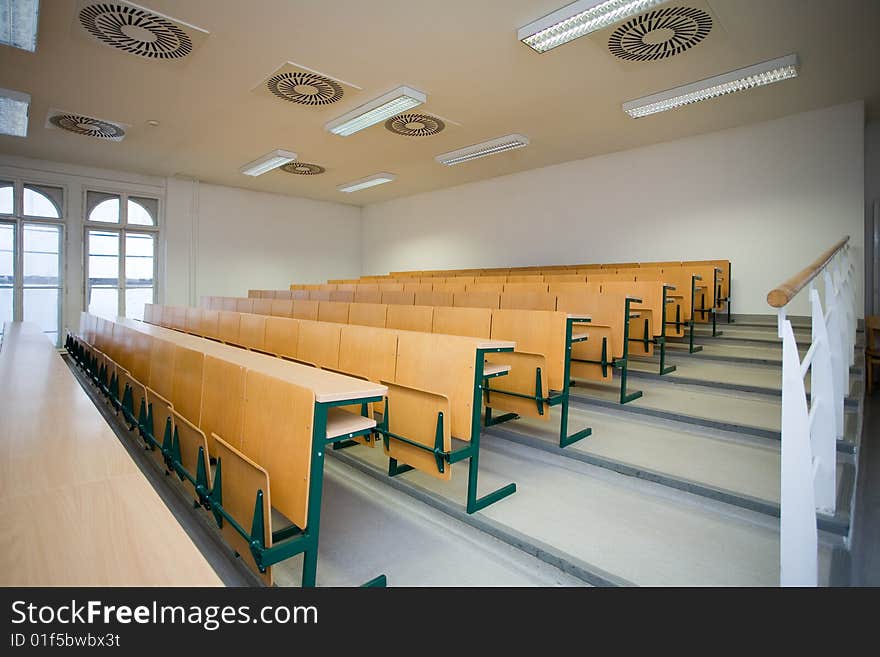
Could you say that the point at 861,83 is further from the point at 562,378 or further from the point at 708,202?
the point at 562,378

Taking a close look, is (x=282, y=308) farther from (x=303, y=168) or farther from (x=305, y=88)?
(x=303, y=168)

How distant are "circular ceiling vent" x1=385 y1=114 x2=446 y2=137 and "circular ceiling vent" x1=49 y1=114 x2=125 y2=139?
323 cm

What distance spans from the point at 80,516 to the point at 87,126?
249 inches

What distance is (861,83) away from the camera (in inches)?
169

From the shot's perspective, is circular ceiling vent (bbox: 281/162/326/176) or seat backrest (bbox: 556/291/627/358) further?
circular ceiling vent (bbox: 281/162/326/176)

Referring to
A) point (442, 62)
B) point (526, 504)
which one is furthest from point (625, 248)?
point (526, 504)

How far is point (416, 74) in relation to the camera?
4176mm

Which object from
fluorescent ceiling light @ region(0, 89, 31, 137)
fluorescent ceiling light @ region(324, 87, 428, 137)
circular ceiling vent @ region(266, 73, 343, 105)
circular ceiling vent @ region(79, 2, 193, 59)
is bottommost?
fluorescent ceiling light @ region(0, 89, 31, 137)

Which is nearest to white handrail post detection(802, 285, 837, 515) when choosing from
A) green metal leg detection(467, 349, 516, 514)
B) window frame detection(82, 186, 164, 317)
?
green metal leg detection(467, 349, 516, 514)

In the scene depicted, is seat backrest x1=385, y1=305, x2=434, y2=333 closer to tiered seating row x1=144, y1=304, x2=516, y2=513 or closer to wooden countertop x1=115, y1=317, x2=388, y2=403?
tiered seating row x1=144, y1=304, x2=516, y2=513

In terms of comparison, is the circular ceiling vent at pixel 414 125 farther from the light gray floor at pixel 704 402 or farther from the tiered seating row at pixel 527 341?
the light gray floor at pixel 704 402

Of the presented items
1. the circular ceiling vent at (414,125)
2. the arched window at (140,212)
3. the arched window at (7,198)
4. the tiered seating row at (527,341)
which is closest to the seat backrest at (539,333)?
the tiered seating row at (527,341)

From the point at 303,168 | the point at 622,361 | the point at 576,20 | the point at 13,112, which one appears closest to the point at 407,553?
the point at 622,361

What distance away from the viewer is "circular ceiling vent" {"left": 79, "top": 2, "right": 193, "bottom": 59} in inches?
126
